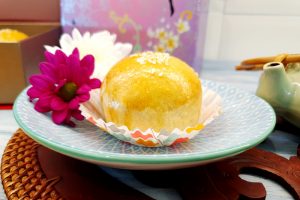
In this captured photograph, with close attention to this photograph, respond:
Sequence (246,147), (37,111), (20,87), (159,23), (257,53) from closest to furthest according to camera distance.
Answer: (246,147)
(37,111)
(20,87)
(159,23)
(257,53)

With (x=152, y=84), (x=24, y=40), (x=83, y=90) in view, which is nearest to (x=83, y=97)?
(x=83, y=90)

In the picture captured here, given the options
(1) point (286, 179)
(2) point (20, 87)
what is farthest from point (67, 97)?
(1) point (286, 179)

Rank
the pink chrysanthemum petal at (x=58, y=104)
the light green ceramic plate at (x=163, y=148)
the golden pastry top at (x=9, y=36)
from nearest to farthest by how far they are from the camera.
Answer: the light green ceramic plate at (x=163, y=148) < the pink chrysanthemum petal at (x=58, y=104) < the golden pastry top at (x=9, y=36)

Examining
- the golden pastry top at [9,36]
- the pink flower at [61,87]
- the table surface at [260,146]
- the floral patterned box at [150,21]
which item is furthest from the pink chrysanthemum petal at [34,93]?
the floral patterned box at [150,21]

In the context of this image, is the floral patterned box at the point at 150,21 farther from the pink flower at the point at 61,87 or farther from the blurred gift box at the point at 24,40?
the pink flower at the point at 61,87

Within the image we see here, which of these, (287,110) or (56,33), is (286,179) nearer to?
(287,110)

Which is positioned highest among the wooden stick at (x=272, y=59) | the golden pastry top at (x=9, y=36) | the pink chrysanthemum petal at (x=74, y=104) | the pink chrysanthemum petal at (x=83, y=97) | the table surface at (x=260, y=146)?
the wooden stick at (x=272, y=59)

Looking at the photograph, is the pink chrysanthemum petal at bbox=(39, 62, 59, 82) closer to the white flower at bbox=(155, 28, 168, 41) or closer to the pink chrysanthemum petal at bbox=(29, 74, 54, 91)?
the pink chrysanthemum petal at bbox=(29, 74, 54, 91)
